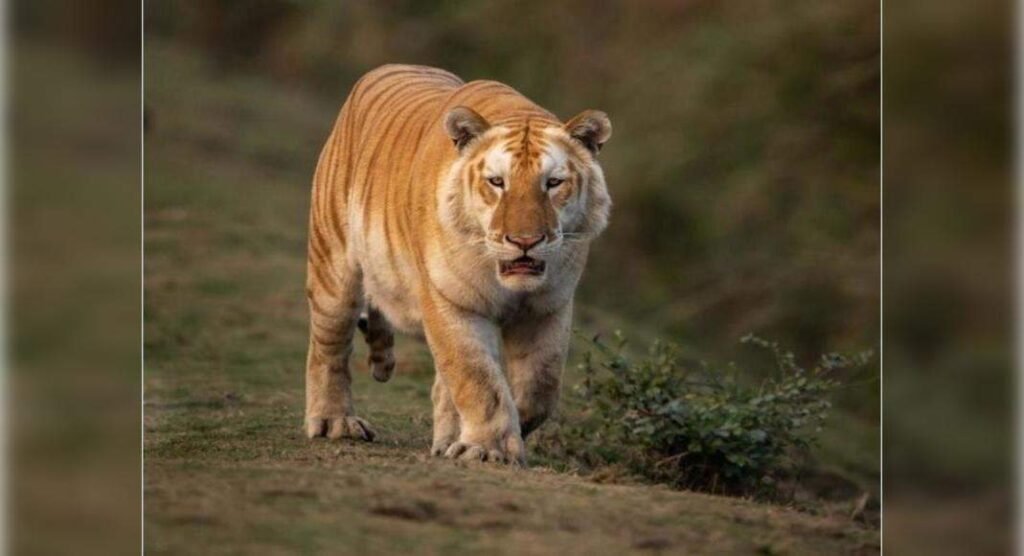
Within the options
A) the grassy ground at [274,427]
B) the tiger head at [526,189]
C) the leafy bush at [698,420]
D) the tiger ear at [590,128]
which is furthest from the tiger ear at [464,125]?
the grassy ground at [274,427]

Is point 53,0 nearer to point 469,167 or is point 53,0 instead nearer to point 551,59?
point 469,167

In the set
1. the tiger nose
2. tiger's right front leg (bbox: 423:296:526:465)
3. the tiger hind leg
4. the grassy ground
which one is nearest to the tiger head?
the tiger nose

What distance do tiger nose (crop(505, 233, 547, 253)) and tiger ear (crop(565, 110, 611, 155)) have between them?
46 centimetres

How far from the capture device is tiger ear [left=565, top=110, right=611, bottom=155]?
22.4ft

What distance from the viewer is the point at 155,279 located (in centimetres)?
710

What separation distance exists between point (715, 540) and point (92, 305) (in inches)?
81.8

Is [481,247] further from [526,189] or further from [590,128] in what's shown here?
[590,128]

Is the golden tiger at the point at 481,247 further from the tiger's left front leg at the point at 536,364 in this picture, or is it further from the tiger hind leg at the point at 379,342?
the tiger hind leg at the point at 379,342

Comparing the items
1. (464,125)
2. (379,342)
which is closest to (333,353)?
(379,342)

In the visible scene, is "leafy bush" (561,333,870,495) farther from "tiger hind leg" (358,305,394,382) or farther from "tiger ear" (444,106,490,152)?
"tiger ear" (444,106,490,152)

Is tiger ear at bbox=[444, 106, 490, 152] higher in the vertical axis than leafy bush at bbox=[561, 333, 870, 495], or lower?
higher

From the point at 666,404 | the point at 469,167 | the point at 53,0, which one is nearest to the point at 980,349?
the point at 666,404

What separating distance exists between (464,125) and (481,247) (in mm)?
410

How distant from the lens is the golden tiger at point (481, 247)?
6684 millimetres
